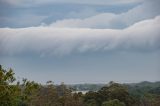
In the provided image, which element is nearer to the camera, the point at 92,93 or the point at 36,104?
the point at 36,104

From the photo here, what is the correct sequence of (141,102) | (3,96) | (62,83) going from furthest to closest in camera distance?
(141,102) → (62,83) → (3,96)

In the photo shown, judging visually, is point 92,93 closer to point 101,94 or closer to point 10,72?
point 101,94

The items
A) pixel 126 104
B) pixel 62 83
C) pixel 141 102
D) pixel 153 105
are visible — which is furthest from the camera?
pixel 141 102

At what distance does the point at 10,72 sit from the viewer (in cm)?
2856

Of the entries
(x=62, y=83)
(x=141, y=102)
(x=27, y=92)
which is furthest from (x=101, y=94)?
(x=27, y=92)

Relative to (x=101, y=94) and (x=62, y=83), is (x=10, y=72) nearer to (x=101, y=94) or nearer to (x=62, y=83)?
(x=62, y=83)

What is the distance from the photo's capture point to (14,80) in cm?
2930

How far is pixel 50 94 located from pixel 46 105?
2339mm

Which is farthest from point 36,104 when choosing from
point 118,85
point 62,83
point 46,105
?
point 118,85

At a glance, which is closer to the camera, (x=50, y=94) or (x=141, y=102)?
(x=50, y=94)

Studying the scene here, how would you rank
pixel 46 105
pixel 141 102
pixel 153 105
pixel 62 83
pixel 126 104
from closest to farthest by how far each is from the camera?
pixel 46 105 < pixel 62 83 < pixel 153 105 < pixel 126 104 < pixel 141 102

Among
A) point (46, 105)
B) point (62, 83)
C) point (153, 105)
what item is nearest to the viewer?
point (46, 105)

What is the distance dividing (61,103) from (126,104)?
Answer: 2263 cm

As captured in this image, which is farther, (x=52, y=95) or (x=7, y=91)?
(x=52, y=95)
